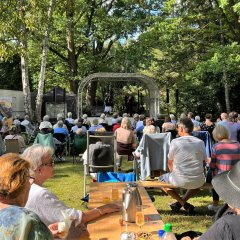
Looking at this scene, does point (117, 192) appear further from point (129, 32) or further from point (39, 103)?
point (129, 32)

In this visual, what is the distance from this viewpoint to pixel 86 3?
24.8 metres

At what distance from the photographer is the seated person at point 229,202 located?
1.81 m

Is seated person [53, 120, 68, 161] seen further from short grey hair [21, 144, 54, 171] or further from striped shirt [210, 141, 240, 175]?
short grey hair [21, 144, 54, 171]

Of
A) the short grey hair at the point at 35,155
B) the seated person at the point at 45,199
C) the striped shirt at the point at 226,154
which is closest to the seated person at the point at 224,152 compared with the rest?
the striped shirt at the point at 226,154

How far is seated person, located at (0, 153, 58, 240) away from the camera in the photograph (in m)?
1.74

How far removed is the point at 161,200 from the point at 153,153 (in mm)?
809

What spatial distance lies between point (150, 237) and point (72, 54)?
23992mm

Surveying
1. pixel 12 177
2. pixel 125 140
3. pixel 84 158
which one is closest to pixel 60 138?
pixel 125 140

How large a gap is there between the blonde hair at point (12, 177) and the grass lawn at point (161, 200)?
11.3 ft


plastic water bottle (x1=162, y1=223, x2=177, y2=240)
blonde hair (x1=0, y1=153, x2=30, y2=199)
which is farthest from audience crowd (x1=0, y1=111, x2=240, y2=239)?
plastic water bottle (x1=162, y1=223, x2=177, y2=240)

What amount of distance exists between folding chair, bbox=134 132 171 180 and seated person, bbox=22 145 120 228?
11.5 feet

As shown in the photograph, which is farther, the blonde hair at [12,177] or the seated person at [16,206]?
the blonde hair at [12,177]

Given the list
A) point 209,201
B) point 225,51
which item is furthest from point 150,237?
point 225,51

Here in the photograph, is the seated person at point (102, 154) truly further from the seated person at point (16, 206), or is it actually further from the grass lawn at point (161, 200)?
the seated person at point (16, 206)
